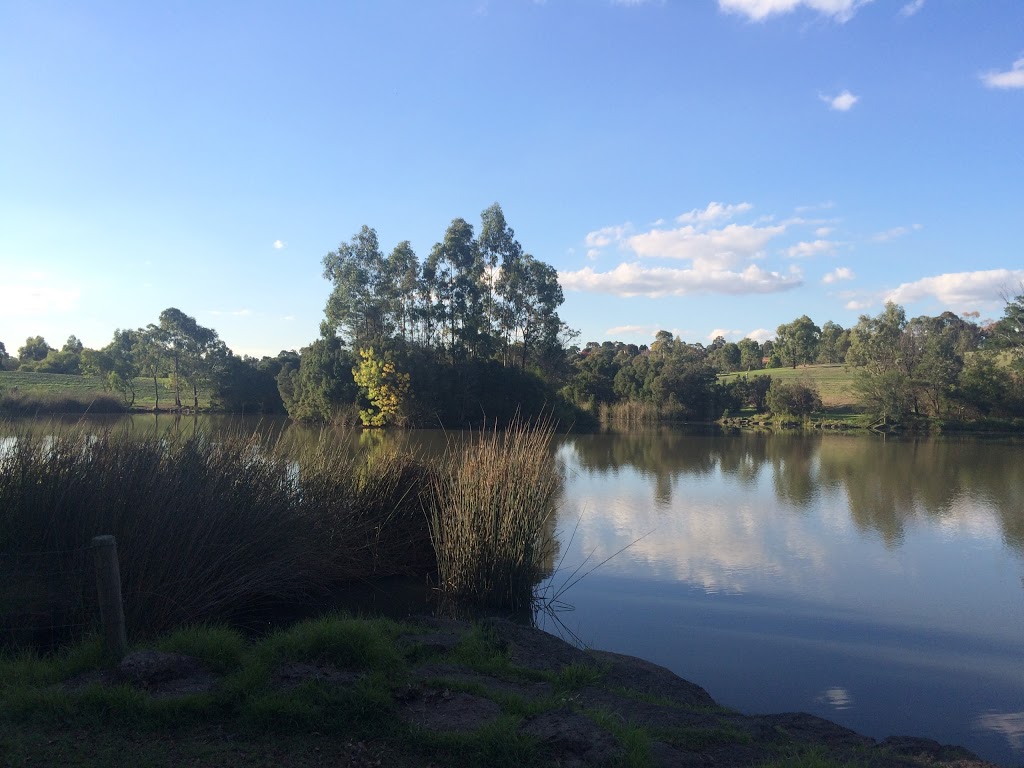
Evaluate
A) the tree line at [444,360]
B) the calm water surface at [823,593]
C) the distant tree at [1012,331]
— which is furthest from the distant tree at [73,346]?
the distant tree at [1012,331]

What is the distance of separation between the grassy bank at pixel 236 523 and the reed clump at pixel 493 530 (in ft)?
0.06

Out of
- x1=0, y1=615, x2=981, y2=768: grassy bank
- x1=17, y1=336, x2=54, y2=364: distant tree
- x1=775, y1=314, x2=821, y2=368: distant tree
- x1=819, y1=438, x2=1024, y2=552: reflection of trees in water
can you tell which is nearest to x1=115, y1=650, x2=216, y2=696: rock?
x1=0, y1=615, x2=981, y2=768: grassy bank

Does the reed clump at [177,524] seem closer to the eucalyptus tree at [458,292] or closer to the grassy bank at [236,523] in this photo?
the grassy bank at [236,523]

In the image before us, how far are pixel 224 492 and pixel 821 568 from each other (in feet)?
30.9

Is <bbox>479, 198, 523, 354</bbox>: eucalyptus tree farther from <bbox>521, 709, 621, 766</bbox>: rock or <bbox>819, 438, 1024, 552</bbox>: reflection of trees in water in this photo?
<bbox>521, 709, 621, 766</bbox>: rock

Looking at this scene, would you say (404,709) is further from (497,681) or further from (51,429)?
(51,429)

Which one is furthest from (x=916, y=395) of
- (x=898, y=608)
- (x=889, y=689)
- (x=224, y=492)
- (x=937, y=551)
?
(x=224, y=492)

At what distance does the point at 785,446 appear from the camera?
1447 inches

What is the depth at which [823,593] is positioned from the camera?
10.4 m

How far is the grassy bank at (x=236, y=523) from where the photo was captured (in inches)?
236

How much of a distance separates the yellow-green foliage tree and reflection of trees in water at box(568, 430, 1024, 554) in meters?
11.4

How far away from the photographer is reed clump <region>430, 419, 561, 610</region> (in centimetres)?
858

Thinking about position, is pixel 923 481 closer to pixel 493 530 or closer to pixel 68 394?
pixel 493 530

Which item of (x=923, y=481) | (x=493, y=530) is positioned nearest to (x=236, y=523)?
(x=493, y=530)
